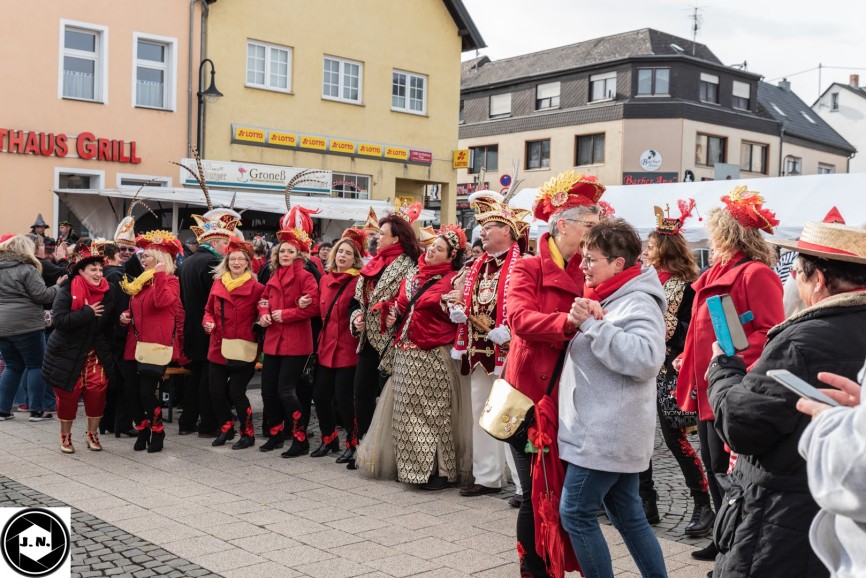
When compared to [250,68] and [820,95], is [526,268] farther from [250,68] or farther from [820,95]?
[820,95]

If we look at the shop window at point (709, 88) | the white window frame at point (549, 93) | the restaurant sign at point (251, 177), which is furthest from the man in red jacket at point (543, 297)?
the shop window at point (709, 88)

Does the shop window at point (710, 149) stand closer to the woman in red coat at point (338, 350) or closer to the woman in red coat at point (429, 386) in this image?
the woman in red coat at point (338, 350)

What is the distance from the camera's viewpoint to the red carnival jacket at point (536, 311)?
13.8 ft

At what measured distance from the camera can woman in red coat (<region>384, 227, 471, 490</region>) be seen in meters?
6.96

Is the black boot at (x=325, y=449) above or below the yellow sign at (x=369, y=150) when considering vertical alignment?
below

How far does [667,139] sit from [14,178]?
29.2 meters

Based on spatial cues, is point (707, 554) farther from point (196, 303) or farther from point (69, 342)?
point (196, 303)

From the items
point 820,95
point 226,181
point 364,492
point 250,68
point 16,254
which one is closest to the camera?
point 364,492

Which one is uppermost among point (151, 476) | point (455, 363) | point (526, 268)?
point (526, 268)

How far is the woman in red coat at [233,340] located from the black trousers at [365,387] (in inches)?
47.6

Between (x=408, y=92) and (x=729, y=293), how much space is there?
2146cm

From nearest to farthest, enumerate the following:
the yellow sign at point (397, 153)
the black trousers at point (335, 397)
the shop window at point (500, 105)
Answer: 1. the black trousers at point (335, 397)
2. the yellow sign at point (397, 153)
3. the shop window at point (500, 105)

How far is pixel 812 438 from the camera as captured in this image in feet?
6.53

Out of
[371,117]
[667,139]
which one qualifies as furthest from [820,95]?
[371,117]
